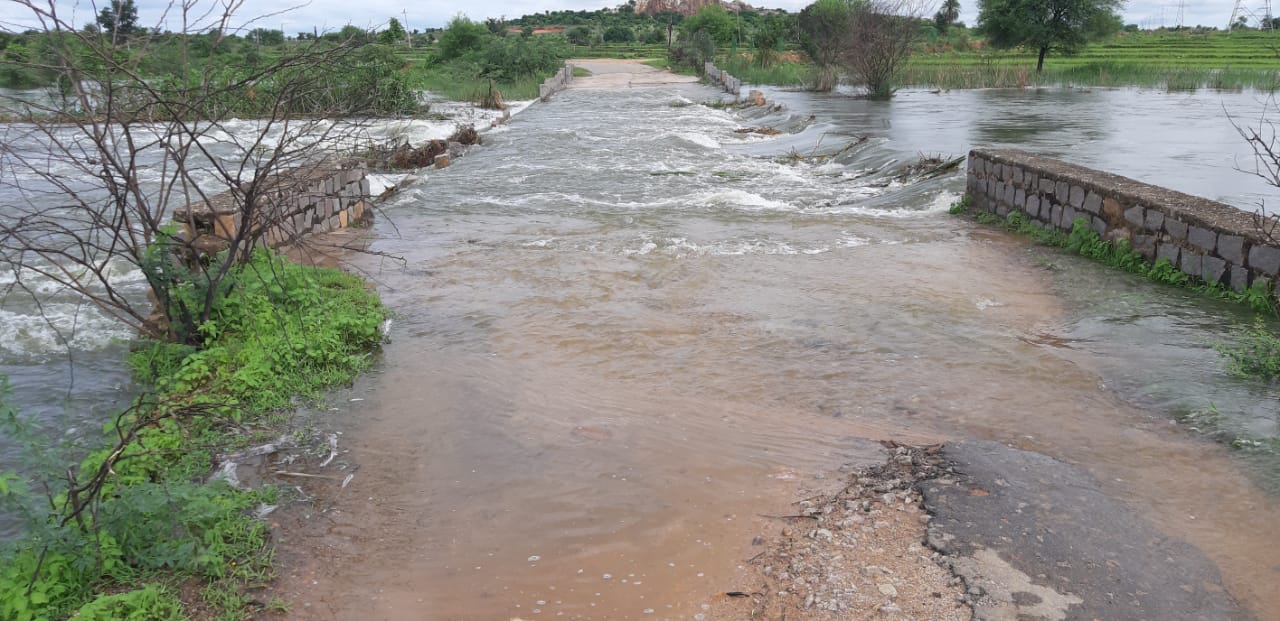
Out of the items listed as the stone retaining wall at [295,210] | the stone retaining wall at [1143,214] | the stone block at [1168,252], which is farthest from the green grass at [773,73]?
the stone block at [1168,252]

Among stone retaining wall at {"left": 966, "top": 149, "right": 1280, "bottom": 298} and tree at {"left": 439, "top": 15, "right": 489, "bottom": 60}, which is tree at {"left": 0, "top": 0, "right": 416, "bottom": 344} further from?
tree at {"left": 439, "top": 15, "right": 489, "bottom": 60}

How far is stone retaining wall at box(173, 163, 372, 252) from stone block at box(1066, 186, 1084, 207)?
7.35 meters

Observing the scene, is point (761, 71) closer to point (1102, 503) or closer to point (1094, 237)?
point (1094, 237)

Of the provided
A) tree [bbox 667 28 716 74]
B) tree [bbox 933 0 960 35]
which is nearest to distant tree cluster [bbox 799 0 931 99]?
tree [bbox 667 28 716 74]

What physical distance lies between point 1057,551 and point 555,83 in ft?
128

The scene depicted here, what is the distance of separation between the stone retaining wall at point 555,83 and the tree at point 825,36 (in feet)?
36.5

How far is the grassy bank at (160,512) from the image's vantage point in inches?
131

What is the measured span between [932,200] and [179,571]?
36.9 feet

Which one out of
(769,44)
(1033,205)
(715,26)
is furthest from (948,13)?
(1033,205)

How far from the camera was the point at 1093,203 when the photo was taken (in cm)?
933

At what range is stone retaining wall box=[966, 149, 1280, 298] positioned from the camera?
722 centimetres

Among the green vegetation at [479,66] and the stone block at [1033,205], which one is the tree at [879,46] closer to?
the green vegetation at [479,66]

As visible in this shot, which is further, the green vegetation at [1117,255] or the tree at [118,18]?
the green vegetation at [1117,255]

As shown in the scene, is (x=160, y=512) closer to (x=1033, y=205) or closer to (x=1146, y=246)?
(x=1146, y=246)
